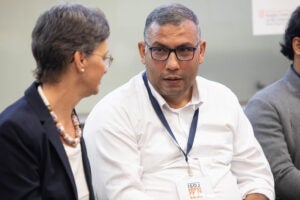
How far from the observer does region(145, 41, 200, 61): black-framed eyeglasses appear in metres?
1.98

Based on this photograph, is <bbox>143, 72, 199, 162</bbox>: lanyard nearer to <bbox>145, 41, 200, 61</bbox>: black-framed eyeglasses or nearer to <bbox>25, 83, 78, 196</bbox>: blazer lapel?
<bbox>145, 41, 200, 61</bbox>: black-framed eyeglasses

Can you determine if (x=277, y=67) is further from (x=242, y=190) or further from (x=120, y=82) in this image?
(x=242, y=190)

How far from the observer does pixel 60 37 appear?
1572 mm

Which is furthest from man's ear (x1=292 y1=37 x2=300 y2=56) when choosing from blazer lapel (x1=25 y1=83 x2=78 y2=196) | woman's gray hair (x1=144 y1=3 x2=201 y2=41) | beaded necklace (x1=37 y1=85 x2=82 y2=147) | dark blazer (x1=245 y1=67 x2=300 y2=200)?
blazer lapel (x1=25 y1=83 x2=78 y2=196)

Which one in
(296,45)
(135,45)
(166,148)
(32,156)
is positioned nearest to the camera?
(32,156)

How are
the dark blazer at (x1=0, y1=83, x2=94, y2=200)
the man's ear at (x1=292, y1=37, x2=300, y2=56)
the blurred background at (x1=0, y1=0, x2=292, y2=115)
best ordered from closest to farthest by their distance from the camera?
the dark blazer at (x1=0, y1=83, x2=94, y2=200)
the man's ear at (x1=292, y1=37, x2=300, y2=56)
the blurred background at (x1=0, y1=0, x2=292, y2=115)

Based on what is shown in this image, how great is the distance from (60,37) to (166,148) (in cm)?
66

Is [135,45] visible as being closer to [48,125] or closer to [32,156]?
[48,125]

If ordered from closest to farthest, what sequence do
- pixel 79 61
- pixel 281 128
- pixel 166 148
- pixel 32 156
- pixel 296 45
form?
1. pixel 32 156
2. pixel 79 61
3. pixel 166 148
4. pixel 281 128
5. pixel 296 45

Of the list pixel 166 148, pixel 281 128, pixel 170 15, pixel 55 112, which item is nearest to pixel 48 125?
pixel 55 112

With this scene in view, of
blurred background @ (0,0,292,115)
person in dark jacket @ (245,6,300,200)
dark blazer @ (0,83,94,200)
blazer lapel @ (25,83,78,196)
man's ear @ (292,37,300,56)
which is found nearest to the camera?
dark blazer @ (0,83,94,200)

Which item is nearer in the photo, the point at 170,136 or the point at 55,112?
the point at 55,112

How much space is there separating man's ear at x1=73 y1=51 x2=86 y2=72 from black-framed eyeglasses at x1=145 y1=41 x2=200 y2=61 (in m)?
0.43

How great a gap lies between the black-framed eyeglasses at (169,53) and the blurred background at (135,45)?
918 millimetres
